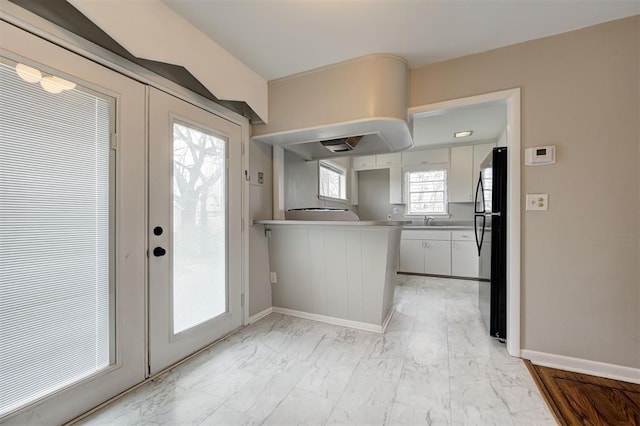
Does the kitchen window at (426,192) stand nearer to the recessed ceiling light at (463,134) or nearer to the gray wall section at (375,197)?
the gray wall section at (375,197)

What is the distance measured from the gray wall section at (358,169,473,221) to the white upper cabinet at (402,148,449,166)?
62cm

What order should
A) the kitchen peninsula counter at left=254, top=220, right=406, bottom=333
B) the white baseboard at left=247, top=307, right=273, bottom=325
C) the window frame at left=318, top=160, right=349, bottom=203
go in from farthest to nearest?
the window frame at left=318, top=160, right=349, bottom=203
the white baseboard at left=247, top=307, right=273, bottom=325
the kitchen peninsula counter at left=254, top=220, right=406, bottom=333

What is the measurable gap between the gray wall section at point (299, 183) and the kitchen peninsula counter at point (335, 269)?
1.95 ft

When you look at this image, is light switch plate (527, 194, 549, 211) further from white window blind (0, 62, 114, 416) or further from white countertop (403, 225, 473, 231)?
white window blind (0, 62, 114, 416)

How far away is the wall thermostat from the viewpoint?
1898mm

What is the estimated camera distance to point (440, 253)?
450 cm

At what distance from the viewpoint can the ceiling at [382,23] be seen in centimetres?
164

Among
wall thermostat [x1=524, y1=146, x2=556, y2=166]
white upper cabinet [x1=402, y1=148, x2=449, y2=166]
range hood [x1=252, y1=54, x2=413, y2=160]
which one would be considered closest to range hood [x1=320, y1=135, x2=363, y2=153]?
range hood [x1=252, y1=54, x2=413, y2=160]

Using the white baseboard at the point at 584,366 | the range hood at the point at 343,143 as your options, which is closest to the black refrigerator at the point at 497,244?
the white baseboard at the point at 584,366

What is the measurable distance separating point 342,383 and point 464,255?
3.47 meters

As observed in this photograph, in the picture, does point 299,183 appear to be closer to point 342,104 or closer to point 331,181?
point 331,181

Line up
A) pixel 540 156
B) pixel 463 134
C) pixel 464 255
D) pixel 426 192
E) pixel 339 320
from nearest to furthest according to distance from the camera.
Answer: pixel 540 156, pixel 339 320, pixel 463 134, pixel 464 255, pixel 426 192

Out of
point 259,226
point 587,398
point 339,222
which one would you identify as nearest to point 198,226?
point 259,226

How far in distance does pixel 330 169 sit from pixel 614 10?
3461mm
